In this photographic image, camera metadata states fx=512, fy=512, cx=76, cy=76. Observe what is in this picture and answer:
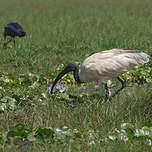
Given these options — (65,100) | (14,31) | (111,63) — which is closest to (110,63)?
(111,63)

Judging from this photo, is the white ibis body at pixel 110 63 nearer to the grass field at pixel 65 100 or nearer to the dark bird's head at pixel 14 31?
the grass field at pixel 65 100

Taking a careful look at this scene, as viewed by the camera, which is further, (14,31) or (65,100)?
(14,31)

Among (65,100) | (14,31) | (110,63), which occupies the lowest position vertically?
(65,100)

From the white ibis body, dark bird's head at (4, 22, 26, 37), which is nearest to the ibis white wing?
the white ibis body

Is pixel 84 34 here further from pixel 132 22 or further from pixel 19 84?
pixel 19 84

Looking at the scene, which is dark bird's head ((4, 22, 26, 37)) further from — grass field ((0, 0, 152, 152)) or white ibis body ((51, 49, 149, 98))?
white ibis body ((51, 49, 149, 98))

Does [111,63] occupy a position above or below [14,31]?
below

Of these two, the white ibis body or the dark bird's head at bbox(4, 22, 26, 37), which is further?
the dark bird's head at bbox(4, 22, 26, 37)

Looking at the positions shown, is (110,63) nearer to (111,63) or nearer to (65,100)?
(111,63)

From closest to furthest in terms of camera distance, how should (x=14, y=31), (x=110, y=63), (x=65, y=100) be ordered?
(x=65, y=100) < (x=110, y=63) < (x=14, y=31)

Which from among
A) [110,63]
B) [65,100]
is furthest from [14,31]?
[65,100]

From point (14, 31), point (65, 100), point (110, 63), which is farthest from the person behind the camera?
point (14, 31)

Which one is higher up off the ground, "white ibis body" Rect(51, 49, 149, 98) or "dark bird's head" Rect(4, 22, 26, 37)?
"dark bird's head" Rect(4, 22, 26, 37)

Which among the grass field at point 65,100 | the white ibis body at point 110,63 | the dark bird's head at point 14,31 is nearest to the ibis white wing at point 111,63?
the white ibis body at point 110,63
